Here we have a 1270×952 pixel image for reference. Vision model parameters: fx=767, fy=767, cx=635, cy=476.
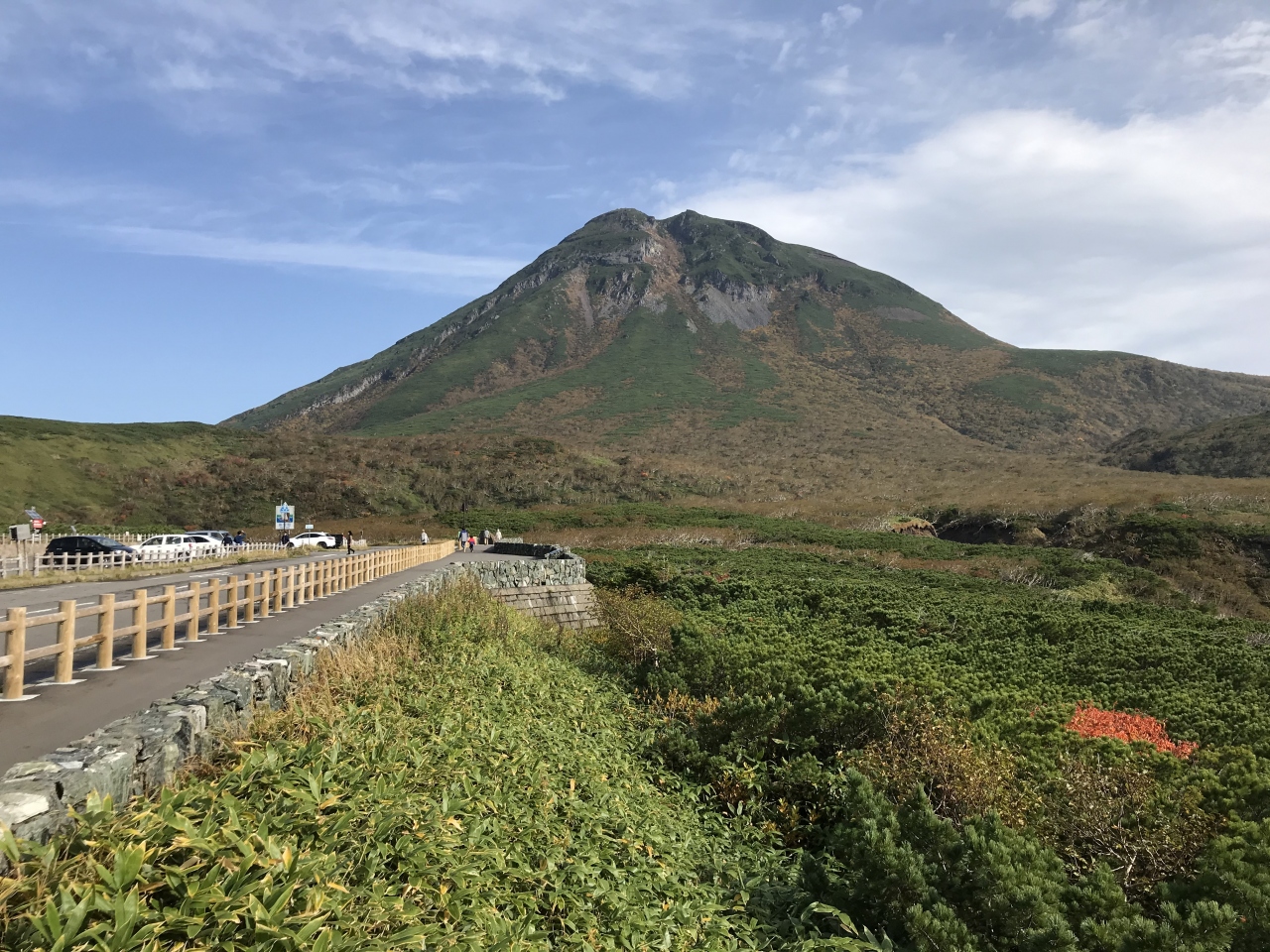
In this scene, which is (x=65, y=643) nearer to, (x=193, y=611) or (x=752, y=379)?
(x=193, y=611)

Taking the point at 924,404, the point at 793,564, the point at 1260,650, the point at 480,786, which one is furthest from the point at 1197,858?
the point at 924,404

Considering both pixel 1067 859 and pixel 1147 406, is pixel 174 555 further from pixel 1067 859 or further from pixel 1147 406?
pixel 1147 406

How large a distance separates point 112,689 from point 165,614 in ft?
7.93

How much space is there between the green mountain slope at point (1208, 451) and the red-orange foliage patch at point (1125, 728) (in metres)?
81.5

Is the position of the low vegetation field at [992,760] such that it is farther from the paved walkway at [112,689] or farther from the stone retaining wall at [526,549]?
the stone retaining wall at [526,549]

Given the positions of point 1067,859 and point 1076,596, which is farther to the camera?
point 1076,596

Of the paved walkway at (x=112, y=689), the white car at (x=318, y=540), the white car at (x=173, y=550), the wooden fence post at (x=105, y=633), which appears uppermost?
the wooden fence post at (x=105, y=633)

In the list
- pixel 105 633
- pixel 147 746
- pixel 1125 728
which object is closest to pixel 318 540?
pixel 105 633

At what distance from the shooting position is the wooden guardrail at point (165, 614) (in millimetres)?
7586

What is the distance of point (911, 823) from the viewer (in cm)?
650

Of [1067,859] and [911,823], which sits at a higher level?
[911,823]

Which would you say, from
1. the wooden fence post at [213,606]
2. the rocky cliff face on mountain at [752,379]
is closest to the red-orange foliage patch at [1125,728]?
the wooden fence post at [213,606]

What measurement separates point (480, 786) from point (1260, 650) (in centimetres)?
1304

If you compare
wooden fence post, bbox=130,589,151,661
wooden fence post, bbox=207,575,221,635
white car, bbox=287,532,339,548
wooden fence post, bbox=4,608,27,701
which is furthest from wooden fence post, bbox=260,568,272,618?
white car, bbox=287,532,339,548
